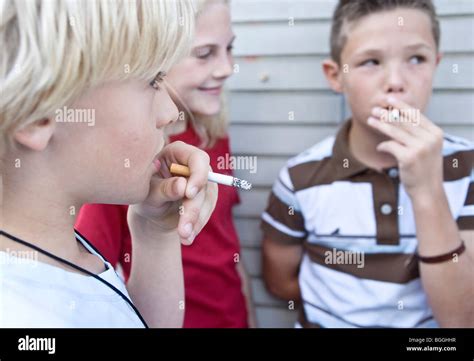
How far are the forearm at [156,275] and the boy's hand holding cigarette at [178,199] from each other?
0.02 meters

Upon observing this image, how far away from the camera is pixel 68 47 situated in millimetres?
783

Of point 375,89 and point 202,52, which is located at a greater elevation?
point 202,52

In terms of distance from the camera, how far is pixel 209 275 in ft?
5.81

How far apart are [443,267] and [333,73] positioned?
28.6 inches

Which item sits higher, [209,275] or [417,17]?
[417,17]

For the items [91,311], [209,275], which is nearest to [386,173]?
[209,275]

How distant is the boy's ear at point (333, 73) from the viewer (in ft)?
5.75

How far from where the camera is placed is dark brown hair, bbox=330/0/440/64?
162cm

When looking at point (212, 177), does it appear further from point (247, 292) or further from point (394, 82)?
point (247, 292)

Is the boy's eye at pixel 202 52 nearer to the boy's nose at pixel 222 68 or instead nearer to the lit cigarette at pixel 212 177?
the boy's nose at pixel 222 68

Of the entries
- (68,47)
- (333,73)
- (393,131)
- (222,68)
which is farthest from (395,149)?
(68,47)

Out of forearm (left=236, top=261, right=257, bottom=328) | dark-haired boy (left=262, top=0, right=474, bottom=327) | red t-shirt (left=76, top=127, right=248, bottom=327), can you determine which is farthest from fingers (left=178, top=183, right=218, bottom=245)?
forearm (left=236, top=261, right=257, bottom=328)
